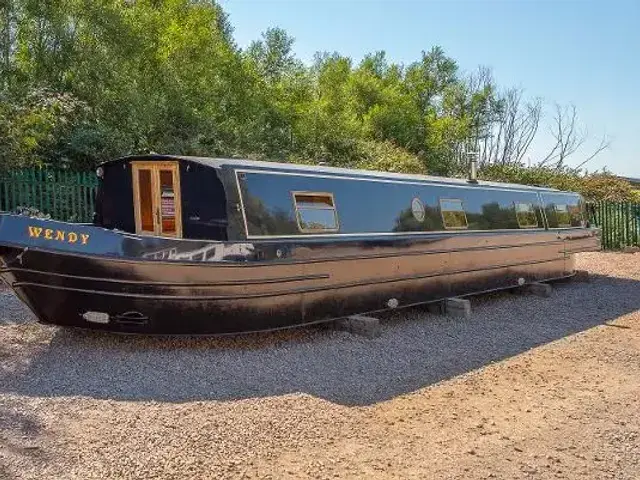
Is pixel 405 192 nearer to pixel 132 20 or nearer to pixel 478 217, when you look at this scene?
pixel 478 217

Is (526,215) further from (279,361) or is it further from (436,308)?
(279,361)

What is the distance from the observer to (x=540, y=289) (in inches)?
463

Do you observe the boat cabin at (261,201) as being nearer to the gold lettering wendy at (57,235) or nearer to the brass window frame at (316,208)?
the brass window frame at (316,208)

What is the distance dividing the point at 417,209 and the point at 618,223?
1265 centimetres

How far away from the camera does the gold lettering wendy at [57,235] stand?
20.7ft

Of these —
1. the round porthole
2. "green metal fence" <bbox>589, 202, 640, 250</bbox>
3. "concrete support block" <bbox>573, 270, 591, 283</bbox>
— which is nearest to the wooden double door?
the round porthole

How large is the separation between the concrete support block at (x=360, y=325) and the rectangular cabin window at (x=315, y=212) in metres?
1.13

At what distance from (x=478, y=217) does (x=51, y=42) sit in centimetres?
1257

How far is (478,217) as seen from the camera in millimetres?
10617

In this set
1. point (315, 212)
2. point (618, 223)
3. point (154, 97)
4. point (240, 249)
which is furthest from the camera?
point (618, 223)

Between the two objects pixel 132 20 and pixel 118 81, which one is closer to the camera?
pixel 118 81

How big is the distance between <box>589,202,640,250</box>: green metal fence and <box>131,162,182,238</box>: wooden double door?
15.4m

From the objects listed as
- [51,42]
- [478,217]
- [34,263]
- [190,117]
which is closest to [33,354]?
[34,263]

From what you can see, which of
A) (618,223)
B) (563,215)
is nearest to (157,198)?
(563,215)
